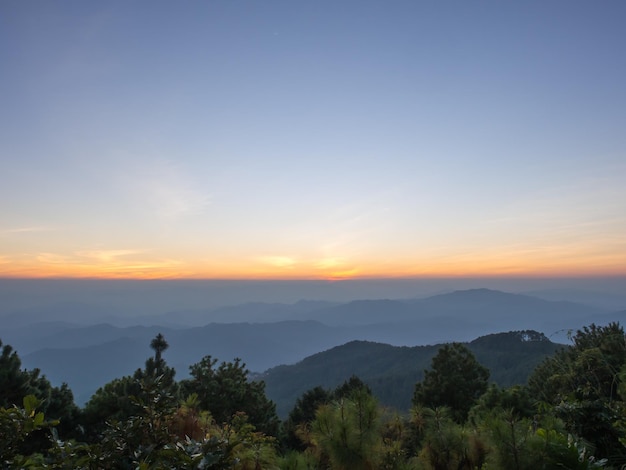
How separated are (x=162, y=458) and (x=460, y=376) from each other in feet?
77.3

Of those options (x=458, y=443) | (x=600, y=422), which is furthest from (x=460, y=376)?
(x=458, y=443)

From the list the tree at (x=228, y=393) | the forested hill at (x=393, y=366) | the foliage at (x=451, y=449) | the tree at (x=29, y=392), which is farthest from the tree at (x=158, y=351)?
the forested hill at (x=393, y=366)

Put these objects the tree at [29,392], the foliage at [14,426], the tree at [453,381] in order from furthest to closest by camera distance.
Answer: the tree at [453,381] < the tree at [29,392] < the foliage at [14,426]

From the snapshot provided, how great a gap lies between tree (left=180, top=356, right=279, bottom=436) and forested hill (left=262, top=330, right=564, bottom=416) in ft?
93.4

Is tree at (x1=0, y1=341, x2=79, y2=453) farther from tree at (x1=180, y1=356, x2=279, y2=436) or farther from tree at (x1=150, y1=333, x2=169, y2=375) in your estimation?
tree at (x1=180, y1=356, x2=279, y2=436)

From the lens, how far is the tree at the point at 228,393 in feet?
60.7

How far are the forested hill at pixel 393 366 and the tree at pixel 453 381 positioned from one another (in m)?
23.8

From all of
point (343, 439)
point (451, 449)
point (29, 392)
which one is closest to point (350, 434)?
point (343, 439)

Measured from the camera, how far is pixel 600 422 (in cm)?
595

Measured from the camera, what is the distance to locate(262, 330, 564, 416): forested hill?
2931 inches

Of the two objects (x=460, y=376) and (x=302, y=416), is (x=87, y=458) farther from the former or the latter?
(x=302, y=416)

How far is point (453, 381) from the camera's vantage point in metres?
22.6

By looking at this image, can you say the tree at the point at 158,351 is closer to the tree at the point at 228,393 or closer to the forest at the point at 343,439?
the tree at the point at 228,393

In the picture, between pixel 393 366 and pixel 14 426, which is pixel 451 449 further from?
pixel 393 366
